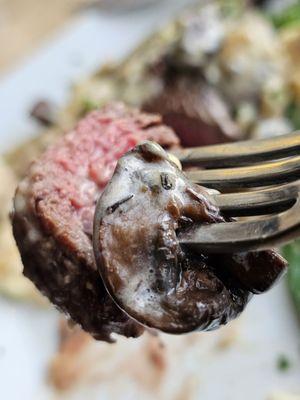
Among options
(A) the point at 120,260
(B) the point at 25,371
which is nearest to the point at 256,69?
(B) the point at 25,371

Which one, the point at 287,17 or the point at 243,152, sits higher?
the point at 243,152

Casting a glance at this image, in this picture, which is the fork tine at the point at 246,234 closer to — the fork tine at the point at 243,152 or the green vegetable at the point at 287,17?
the fork tine at the point at 243,152

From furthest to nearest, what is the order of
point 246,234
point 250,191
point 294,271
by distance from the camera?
point 294,271
point 250,191
point 246,234

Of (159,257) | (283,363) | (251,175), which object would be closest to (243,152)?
(251,175)

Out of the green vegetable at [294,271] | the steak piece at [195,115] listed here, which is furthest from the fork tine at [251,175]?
the steak piece at [195,115]

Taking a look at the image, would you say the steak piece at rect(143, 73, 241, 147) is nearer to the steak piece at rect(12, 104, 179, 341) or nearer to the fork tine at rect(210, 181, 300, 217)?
the steak piece at rect(12, 104, 179, 341)

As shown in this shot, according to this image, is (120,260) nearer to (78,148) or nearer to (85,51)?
(78,148)

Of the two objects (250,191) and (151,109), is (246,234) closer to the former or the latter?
(250,191)

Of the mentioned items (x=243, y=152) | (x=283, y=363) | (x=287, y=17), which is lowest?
(x=283, y=363)
